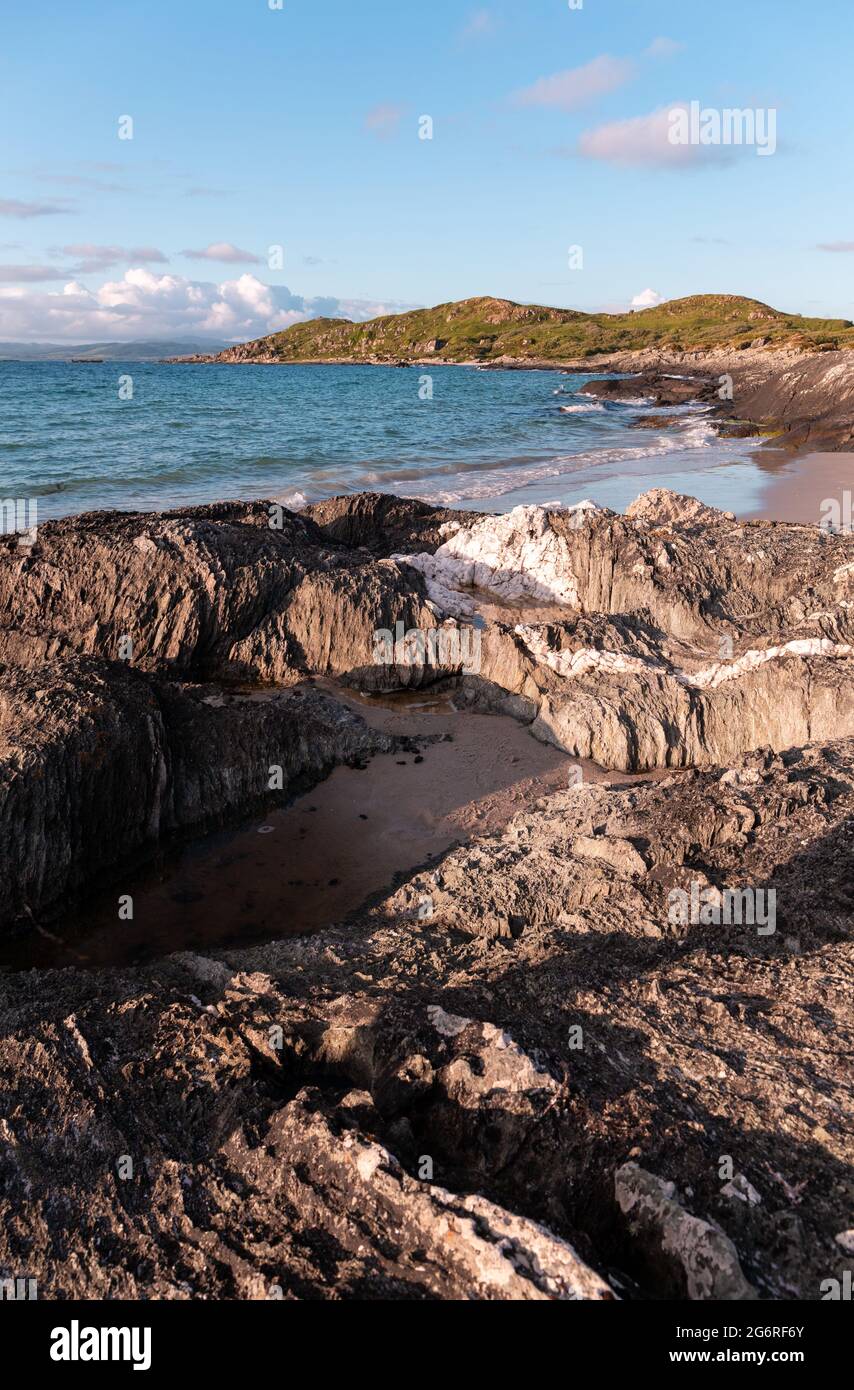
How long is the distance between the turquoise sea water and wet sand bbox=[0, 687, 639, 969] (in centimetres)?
1244

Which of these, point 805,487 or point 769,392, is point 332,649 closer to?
point 805,487

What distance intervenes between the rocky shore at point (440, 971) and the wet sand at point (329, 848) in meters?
0.30

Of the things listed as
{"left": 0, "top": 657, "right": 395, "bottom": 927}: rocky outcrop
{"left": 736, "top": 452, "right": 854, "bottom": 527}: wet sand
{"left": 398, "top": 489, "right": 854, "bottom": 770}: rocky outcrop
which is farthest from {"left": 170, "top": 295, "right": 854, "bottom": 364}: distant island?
{"left": 0, "top": 657, "right": 395, "bottom": 927}: rocky outcrop

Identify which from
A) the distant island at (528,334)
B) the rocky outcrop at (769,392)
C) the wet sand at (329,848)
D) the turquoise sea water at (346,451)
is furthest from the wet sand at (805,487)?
the distant island at (528,334)

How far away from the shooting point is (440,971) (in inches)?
237

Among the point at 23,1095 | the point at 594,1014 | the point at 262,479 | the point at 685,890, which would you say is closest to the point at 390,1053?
the point at 594,1014

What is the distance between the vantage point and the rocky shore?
349 centimetres

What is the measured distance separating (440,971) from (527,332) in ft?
430

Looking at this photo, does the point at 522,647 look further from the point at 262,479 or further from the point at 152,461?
the point at 152,461

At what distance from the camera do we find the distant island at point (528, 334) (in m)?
91.1

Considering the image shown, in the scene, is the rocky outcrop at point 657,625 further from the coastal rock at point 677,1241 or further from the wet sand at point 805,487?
the coastal rock at point 677,1241

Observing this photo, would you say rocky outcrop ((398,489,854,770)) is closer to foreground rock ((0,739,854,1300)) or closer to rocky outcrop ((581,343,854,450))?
foreground rock ((0,739,854,1300))

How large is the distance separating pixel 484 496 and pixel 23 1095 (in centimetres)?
2369

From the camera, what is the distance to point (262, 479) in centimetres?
2891
